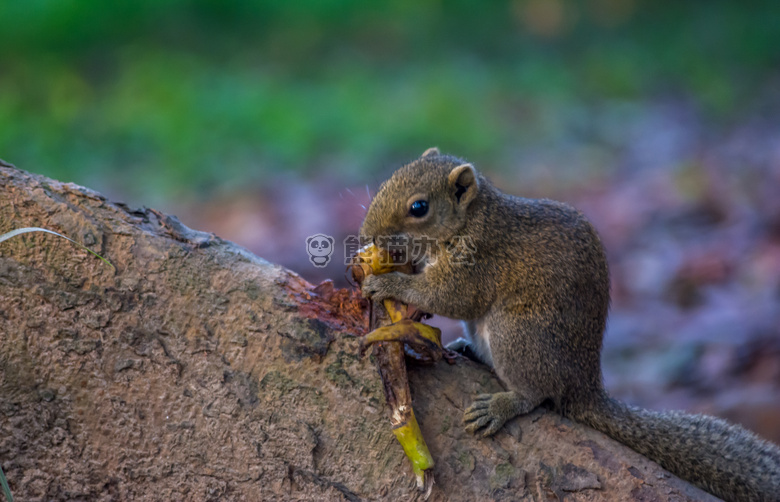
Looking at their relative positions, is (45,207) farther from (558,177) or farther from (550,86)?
(550,86)

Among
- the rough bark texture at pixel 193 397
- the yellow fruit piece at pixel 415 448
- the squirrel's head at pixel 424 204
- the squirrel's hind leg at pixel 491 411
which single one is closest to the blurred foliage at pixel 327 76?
the squirrel's head at pixel 424 204

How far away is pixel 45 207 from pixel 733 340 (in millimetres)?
4624

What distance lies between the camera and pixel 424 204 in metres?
3.22

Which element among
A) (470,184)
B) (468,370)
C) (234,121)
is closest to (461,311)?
(468,370)

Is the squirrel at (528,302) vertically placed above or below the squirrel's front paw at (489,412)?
above

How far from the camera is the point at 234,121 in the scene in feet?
25.6

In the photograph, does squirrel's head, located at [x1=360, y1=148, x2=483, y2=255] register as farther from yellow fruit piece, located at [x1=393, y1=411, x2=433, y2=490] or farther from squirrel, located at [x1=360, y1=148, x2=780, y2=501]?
yellow fruit piece, located at [x1=393, y1=411, x2=433, y2=490]

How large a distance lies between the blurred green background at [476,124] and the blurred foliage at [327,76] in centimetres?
2

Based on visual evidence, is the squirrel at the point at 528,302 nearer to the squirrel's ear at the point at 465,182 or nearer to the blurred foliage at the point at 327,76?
the squirrel's ear at the point at 465,182

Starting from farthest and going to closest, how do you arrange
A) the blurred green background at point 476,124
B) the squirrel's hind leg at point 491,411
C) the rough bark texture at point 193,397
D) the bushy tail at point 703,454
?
the blurred green background at point 476,124 → the bushy tail at point 703,454 → the squirrel's hind leg at point 491,411 → the rough bark texture at point 193,397

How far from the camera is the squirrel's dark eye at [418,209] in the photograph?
10.5ft

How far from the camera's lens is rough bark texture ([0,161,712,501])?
92.4 inches

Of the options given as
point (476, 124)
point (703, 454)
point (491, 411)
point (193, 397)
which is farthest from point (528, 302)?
point (476, 124)

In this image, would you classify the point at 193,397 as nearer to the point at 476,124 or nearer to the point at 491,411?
the point at 491,411
